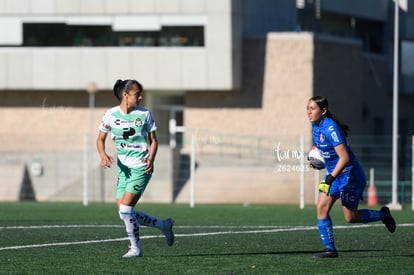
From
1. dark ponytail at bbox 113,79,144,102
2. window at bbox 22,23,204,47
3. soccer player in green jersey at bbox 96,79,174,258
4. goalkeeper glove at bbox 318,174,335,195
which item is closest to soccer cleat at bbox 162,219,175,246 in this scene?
soccer player in green jersey at bbox 96,79,174,258

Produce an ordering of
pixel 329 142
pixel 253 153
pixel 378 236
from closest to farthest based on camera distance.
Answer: pixel 329 142
pixel 378 236
pixel 253 153

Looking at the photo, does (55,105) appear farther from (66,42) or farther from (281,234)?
(281,234)

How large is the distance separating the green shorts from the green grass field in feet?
2.34

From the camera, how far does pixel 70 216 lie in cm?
2514

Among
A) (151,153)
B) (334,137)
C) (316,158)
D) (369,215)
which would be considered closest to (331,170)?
(316,158)

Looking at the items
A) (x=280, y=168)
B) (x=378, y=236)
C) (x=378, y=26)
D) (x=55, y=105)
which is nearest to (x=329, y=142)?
(x=378, y=236)

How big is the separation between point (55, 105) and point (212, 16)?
7720 mm

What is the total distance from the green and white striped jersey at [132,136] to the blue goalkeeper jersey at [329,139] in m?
1.74

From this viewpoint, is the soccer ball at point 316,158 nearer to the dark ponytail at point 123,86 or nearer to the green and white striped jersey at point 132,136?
the green and white striped jersey at point 132,136

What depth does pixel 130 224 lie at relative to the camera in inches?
551

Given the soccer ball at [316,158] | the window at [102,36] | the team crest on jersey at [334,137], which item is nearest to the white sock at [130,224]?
the soccer ball at [316,158]

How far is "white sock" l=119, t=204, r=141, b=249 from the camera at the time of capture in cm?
1395

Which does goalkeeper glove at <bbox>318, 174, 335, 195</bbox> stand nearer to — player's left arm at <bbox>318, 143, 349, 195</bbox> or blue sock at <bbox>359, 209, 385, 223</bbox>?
player's left arm at <bbox>318, 143, 349, 195</bbox>

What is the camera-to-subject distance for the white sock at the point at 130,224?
14.0 metres
